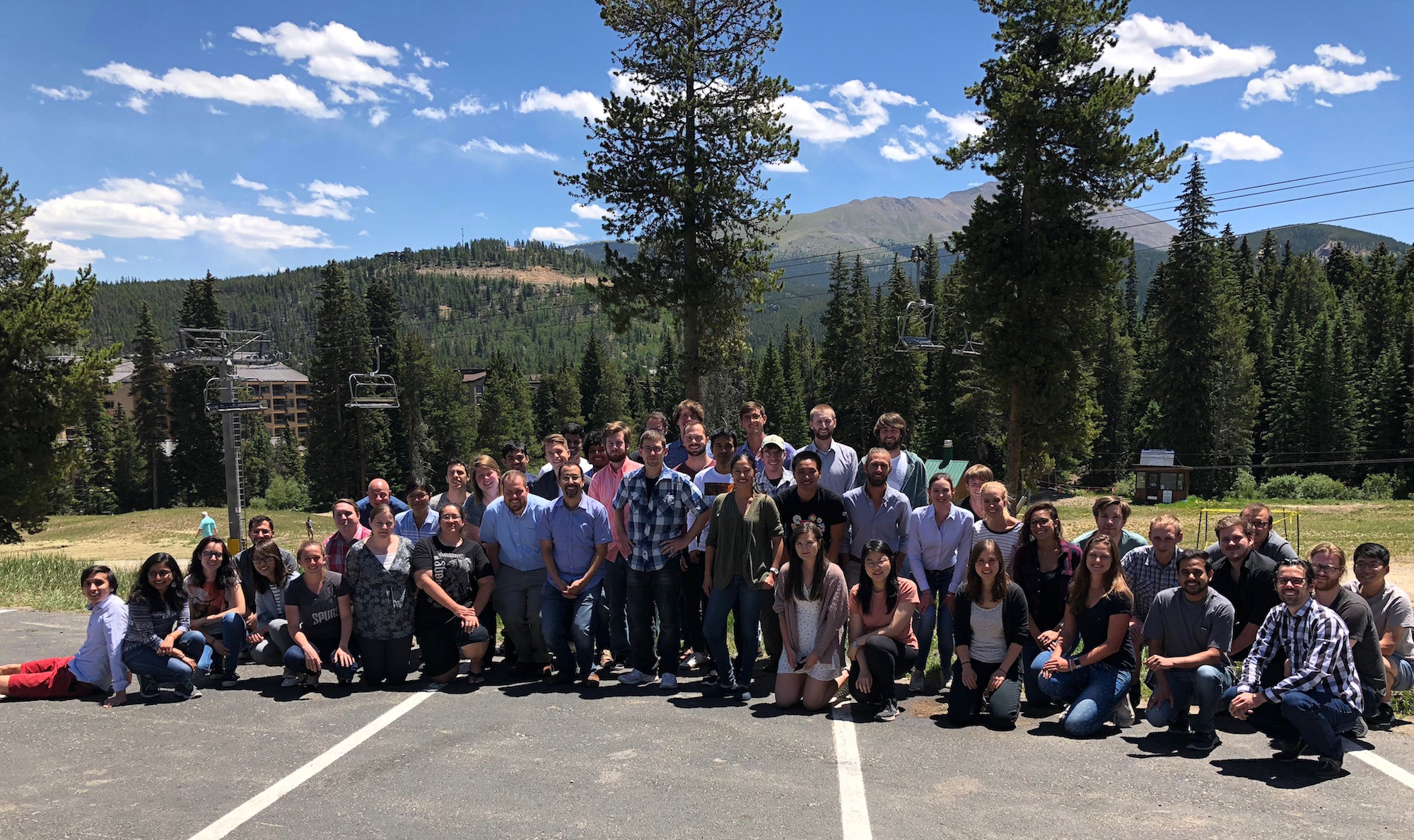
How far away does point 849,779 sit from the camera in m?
5.14

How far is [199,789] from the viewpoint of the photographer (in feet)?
16.5

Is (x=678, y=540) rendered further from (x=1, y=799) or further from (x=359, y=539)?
(x=1, y=799)

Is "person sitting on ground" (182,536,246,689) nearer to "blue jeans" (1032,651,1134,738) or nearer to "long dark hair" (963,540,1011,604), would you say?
"long dark hair" (963,540,1011,604)

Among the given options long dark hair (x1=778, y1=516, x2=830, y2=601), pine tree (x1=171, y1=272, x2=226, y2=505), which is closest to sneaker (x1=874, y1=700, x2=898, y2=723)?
long dark hair (x1=778, y1=516, x2=830, y2=601)

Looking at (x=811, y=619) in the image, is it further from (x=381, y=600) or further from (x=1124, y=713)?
(x=381, y=600)

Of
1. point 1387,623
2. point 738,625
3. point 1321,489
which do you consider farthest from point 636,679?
point 1321,489

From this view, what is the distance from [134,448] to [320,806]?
251ft

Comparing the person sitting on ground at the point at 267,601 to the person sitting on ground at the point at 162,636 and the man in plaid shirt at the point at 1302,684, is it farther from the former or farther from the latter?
the man in plaid shirt at the point at 1302,684

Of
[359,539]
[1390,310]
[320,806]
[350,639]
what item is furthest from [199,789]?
[1390,310]

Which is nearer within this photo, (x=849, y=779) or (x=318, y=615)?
(x=849, y=779)

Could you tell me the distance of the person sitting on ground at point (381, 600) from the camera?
714cm

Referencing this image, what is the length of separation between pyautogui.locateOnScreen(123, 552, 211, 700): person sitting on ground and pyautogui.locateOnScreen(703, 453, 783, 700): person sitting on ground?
4.37 m

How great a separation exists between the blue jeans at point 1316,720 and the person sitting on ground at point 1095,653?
3.06ft

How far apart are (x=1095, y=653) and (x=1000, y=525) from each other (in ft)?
3.89
